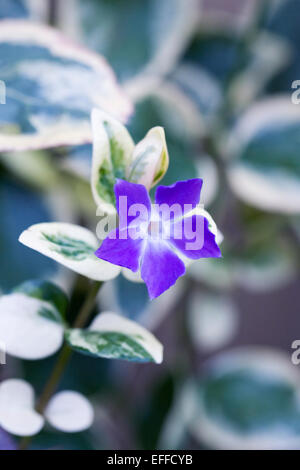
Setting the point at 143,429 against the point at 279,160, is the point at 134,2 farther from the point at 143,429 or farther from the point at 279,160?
the point at 143,429

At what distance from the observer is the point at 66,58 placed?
1.25 ft

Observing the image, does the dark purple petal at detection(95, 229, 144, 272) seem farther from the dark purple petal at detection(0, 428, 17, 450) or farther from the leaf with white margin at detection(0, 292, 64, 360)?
the dark purple petal at detection(0, 428, 17, 450)

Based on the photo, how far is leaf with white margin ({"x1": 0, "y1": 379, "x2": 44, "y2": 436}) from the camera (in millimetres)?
317

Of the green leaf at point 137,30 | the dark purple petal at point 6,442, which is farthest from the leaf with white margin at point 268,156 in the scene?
the dark purple petal at point 6,442

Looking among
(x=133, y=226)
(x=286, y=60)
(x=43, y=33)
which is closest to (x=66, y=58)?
(x=43, y=33)

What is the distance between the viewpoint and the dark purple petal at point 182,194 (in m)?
0.27

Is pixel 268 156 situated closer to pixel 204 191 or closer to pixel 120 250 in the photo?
pixel 204 191

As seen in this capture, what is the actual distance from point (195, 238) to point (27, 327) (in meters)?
0.12

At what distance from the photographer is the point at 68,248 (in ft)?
0.95

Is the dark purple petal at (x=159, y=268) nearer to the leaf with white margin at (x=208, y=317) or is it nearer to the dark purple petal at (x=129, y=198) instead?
the dark purple petal at (x=129, y=198)

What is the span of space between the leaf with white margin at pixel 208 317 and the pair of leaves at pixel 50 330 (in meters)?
0.40

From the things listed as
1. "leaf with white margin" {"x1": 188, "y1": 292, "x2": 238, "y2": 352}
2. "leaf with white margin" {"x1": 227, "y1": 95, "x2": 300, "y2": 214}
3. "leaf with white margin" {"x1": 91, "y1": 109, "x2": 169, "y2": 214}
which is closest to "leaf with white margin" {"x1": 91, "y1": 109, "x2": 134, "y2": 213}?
"leaf with white margin" {"x1": 91, "y1": 109, "x2": 169, "y2": 214}

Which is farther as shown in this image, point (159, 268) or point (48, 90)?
point (48, 90)

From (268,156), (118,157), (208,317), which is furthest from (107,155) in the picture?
(208,317)
